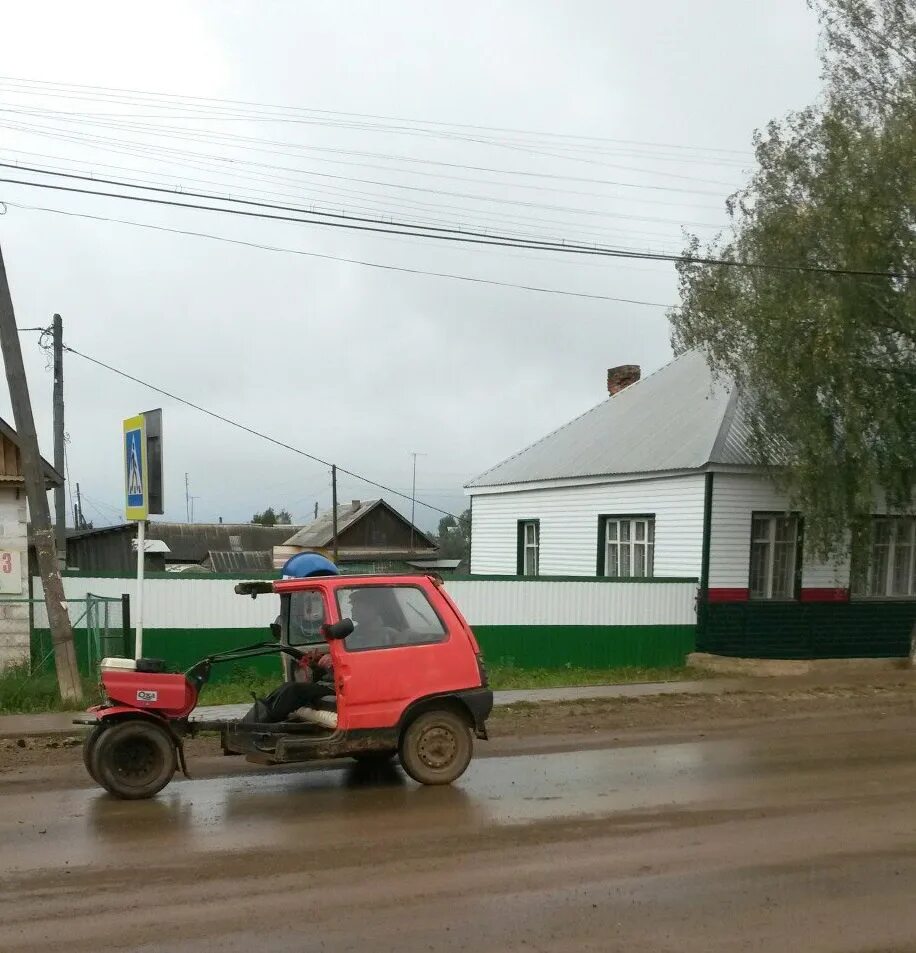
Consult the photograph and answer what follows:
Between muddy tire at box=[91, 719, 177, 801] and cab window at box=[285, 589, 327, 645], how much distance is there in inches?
68.6

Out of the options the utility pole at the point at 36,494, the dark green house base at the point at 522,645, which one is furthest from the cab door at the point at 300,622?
the dark green house base at the point at 522,645

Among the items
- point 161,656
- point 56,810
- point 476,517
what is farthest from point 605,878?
point 476,517

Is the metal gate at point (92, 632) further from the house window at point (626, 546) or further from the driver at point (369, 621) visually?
the house window at point (626, 546)

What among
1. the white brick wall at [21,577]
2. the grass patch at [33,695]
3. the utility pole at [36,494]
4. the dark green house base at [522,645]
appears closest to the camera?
the utility pole at [36,494]

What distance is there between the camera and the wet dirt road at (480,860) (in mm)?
5699

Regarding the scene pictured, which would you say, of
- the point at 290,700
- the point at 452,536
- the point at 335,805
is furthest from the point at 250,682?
the point at 452,536

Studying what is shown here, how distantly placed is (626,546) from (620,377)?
8.96 metres

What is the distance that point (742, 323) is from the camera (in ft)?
58.1

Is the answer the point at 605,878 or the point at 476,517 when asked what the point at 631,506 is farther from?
the point at 605,878

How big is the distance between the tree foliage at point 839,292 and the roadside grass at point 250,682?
140 inches

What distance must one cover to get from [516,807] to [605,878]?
6.53ft

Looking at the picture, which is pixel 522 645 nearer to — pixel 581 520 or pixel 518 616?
pixel 518 616

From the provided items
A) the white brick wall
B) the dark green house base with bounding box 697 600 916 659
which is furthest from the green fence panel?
the white brick wall

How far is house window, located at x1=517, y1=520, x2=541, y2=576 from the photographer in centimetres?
2504
